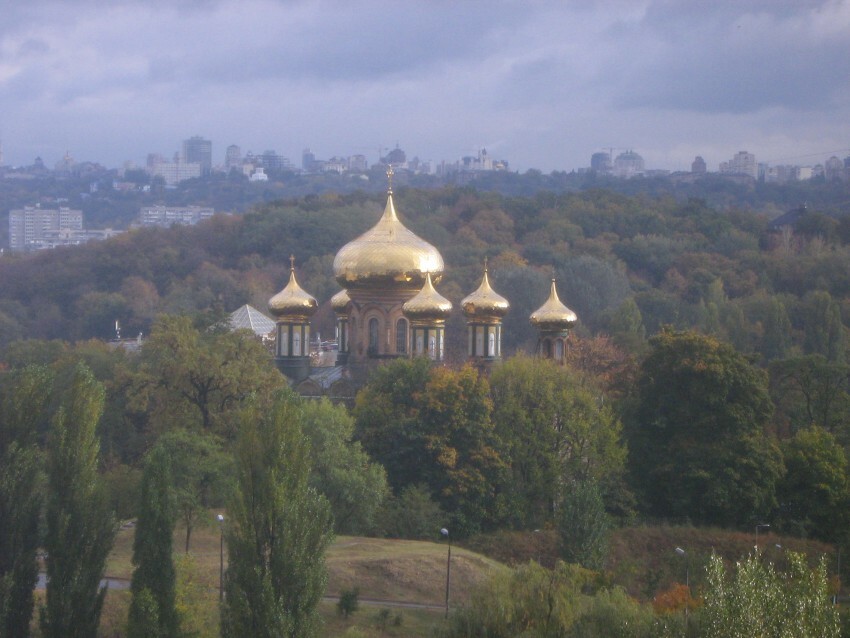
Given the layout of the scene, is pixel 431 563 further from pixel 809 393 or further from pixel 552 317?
pixel 809 393

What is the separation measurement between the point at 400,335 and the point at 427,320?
2.10 meters

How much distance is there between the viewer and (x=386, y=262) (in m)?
47.3

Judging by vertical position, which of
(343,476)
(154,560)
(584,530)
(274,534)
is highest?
(274,534)

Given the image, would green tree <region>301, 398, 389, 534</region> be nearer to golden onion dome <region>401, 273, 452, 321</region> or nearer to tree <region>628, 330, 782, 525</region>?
tree <region>628, 330, 782, 525</region>

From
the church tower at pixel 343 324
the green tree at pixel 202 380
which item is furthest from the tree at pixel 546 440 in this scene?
the church tower at pixel 343 324

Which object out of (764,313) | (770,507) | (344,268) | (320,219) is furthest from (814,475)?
(320,219)

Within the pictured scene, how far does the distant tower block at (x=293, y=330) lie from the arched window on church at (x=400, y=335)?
9.10ft

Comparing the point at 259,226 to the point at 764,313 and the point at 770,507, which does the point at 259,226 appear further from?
the point at 770,507

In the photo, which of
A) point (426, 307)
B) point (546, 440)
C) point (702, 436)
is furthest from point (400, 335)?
point (702, 436)

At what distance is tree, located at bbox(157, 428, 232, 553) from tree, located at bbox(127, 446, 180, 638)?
6.52m

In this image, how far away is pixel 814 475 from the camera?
4000 cm

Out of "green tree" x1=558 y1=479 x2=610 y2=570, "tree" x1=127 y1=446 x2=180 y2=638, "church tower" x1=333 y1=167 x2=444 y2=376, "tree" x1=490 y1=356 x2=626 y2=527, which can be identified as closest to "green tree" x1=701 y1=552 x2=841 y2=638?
"tree" x1=127 y1=446 x2=180 y2=638

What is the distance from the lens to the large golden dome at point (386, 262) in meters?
47.4

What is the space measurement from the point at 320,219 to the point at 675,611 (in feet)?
238
